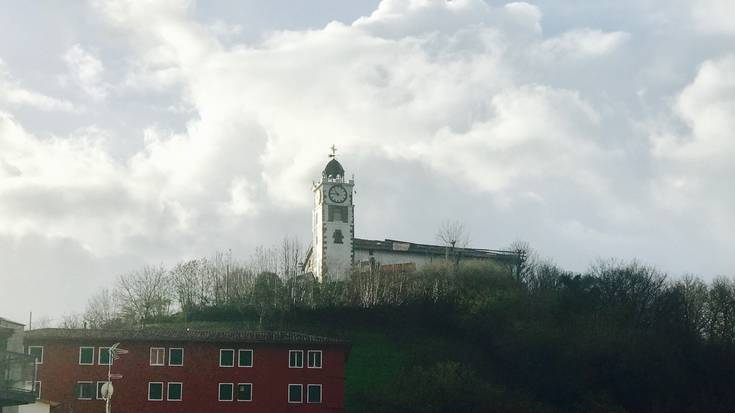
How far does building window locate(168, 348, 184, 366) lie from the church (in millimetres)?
39582

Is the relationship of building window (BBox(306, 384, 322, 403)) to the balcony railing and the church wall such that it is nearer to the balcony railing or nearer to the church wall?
the balcony railing

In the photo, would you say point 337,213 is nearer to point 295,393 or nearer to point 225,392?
point 295,393

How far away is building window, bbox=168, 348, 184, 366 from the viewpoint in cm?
7306

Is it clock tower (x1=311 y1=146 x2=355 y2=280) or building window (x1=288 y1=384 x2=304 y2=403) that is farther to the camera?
clock tower (x1=311 y1=146 x2=355 y2=280)

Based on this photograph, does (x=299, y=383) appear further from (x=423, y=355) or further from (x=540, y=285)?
(x=540, y=285)

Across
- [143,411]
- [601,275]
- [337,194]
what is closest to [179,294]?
[337,194]

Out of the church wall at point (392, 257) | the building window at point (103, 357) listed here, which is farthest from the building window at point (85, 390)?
the church wall at point (392, 257)

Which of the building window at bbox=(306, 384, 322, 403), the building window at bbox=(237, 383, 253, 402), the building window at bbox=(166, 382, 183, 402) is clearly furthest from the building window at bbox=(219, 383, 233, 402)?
the building window at bbox=(306, 384, 322, 403)

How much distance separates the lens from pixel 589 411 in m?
76.2

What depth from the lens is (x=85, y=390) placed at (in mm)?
71500

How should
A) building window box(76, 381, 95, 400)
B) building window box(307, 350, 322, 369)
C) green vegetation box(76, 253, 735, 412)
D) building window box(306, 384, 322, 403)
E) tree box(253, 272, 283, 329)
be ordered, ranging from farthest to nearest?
1. tree box(253, 272, 283, 329)
2. green vegetation box(76, 253, 735, 412)
3. building window box(307, 350, 322, 369)
4. building window box(306, 384, 322, 403)
5. building window box(76, 381, 95, 400)

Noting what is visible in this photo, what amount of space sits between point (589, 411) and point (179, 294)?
44490 millimetres

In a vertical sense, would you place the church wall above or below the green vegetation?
above

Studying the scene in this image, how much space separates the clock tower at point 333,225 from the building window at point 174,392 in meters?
39.3
